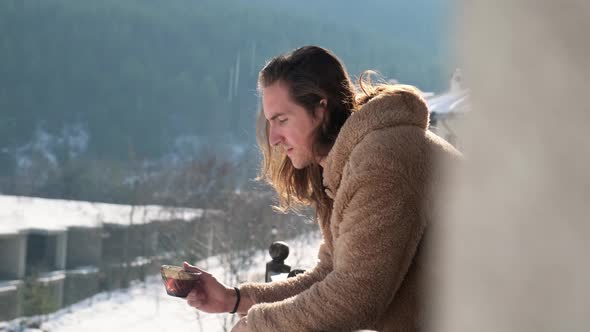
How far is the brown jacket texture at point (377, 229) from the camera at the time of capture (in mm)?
1284

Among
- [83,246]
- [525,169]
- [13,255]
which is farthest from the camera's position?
[83,246]

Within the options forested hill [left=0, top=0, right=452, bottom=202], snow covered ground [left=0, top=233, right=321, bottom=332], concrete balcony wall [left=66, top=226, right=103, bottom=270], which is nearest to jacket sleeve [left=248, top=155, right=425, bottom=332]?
snow covered ground [left=0, top=233, right=321, bottom=332]

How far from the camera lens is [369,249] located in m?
1.28

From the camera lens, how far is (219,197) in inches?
822

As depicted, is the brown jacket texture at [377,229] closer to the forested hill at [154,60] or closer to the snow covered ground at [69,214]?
the snow covered ground at [69,214]

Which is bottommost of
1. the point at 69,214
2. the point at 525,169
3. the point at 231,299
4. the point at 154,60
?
the point at 69,214

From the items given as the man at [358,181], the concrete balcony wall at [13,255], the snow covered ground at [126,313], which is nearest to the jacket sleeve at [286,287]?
the man at [358,181]

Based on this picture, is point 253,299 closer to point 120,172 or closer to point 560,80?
point 560,80

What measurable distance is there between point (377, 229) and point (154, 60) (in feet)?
127

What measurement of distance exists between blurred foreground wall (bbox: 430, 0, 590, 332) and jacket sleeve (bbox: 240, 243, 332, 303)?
4.71 ft

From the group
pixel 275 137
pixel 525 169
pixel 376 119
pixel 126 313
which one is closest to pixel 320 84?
pixel 275 137

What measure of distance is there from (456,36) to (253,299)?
1.51 m

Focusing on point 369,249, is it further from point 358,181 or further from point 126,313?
point 126,313

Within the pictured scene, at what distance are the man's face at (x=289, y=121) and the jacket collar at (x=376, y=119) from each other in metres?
0.15
